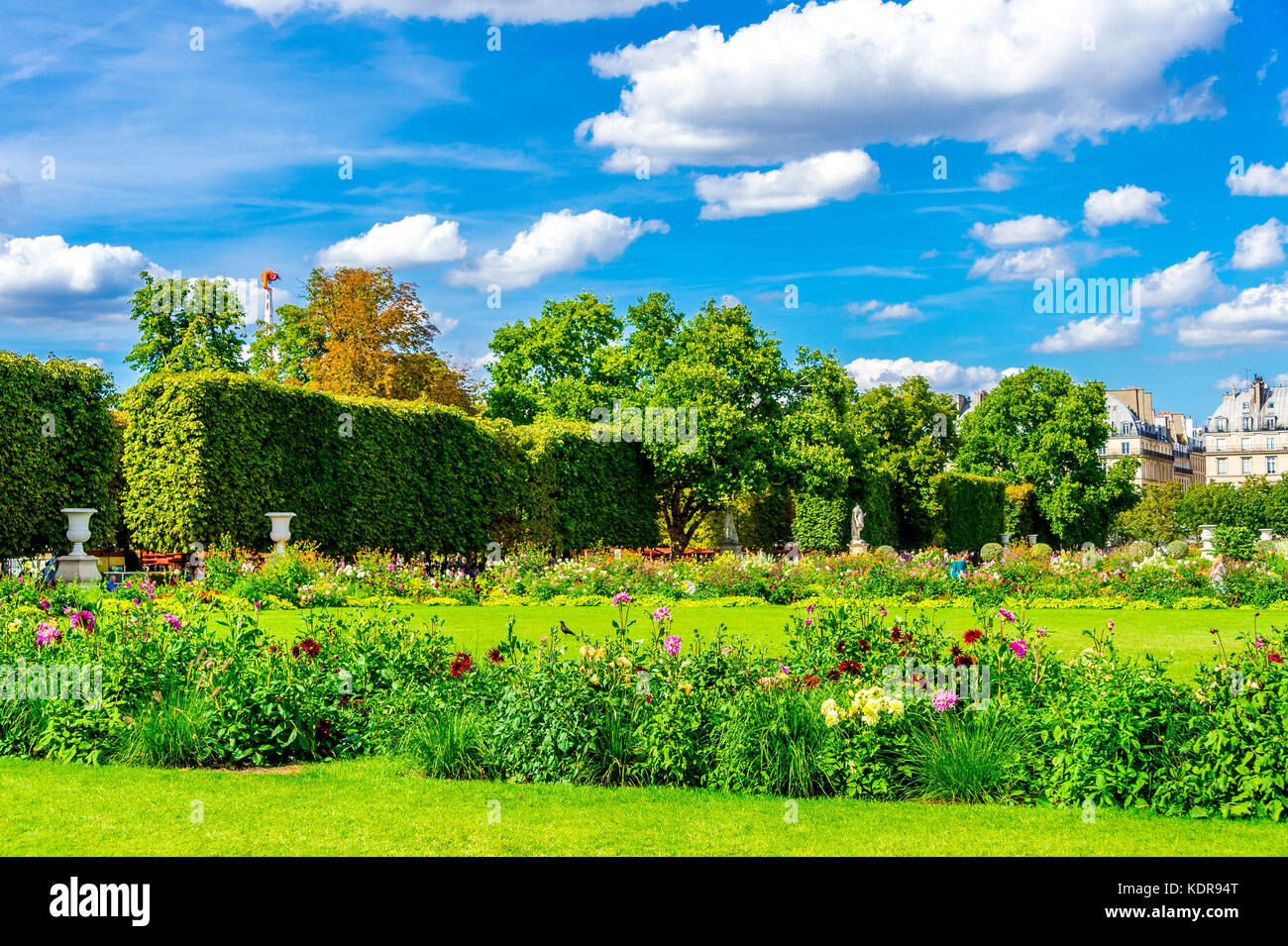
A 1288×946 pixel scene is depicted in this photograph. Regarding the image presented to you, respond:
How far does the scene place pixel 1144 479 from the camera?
302 feet

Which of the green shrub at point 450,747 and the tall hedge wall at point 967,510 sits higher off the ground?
the tall hedge wall at point 967,510

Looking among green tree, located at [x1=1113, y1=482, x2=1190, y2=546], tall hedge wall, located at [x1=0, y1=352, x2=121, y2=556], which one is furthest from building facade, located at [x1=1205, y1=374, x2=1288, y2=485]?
tall hedge wall, located at [x1=0, y1=352, x2=121, y2=556]

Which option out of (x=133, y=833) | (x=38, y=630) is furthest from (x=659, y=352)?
(x=133, y=833)

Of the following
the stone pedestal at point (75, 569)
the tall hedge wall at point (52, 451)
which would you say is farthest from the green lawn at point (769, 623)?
the tall hedge wall at point (52, 451)

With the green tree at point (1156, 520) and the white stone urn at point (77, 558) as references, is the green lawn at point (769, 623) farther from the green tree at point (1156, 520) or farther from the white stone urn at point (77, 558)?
the green tree at point (1156, 520)

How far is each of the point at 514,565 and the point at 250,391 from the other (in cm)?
559

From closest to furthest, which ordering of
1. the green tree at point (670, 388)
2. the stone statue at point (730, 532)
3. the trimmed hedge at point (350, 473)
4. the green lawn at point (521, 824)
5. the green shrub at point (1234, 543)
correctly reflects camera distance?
the green lawn at point (521, 824) < the trimmed hedge at point (350, 473) < the green shrub at point (1234, 543) < the green tree at point (670, 388) < the stone statue at point (730, 532)

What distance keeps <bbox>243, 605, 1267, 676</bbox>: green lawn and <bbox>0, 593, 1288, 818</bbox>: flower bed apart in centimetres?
281

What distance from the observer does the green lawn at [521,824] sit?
4586 mm

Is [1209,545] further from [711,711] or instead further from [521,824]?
[521,824]

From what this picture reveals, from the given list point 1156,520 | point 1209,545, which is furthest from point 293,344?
point 1156,520

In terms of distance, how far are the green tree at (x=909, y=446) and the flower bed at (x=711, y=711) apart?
32378 mm

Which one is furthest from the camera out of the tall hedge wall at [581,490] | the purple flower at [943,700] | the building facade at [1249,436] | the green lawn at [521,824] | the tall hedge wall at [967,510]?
the building facade at [1249,436]
